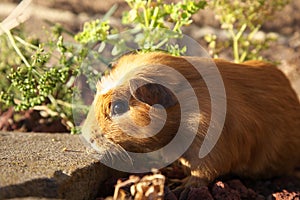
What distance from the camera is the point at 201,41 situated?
14.1 ft

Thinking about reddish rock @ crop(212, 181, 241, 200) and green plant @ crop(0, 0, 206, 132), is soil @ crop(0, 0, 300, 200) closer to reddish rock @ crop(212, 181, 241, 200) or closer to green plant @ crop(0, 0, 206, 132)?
reddish rock @ crop(212, 181, 241, 200)

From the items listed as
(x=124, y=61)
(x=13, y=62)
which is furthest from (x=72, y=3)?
(x=124, y=61)

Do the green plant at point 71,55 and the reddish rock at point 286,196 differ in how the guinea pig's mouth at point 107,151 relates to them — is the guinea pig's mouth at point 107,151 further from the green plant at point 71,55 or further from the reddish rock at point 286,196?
the reddish rock at point 286,196

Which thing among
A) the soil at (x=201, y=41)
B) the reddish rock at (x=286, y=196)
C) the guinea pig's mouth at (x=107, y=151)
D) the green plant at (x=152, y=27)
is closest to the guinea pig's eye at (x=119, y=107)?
the guinea pig's mouth at (x=107, y=151)

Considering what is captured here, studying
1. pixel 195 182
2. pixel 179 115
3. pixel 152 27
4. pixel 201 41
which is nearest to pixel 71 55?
pixel 152 27

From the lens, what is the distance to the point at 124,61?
261 centimetres

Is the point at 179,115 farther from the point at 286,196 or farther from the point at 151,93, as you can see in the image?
the point at 286,196

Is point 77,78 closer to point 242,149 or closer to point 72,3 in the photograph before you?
point 242,149

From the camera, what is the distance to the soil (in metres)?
2.44

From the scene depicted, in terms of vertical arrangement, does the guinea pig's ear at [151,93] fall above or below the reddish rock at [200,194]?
above

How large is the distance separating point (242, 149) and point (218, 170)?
6.8 inches

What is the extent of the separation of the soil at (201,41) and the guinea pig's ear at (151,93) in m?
0.38

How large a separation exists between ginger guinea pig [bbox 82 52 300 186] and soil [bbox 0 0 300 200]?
119 millimetres

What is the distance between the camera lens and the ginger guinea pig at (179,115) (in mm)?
2434
